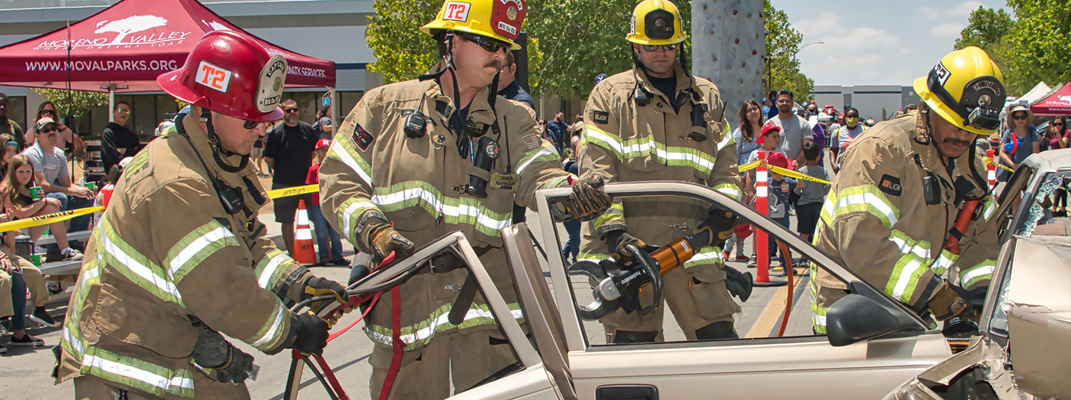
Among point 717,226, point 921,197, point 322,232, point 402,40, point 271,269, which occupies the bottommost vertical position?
point 322,232

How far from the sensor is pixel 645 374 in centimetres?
237

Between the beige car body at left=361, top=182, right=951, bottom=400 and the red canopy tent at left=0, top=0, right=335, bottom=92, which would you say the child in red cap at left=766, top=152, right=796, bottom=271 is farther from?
the red canopy tent at left=0, top=0, right=335, bottom=92

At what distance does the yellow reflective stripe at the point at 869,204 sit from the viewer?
3.01 metres

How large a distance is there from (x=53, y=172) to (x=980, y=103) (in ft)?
28.7

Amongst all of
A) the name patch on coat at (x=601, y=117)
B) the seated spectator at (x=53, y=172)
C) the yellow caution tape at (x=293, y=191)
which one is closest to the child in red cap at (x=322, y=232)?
the yellow caution tape at (x=293, y=191)

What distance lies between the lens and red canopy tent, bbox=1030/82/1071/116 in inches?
1003

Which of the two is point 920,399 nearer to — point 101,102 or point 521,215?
point 521,215

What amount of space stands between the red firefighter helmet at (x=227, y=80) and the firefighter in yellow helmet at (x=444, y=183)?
57 centimetres

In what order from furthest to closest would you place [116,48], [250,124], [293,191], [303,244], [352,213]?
[116,48] < [303,244] < [293,191] < [352,213] < [250,124]

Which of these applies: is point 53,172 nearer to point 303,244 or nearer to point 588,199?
point 303,244

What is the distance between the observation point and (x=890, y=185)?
3.05m

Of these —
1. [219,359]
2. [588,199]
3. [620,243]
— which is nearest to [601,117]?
[620,243]

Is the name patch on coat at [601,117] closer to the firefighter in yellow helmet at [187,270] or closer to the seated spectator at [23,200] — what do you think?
the firefighter in yellow helmet at [187,270]

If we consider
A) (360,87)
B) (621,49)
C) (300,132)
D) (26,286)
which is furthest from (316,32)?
(26,286)
